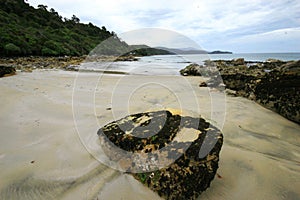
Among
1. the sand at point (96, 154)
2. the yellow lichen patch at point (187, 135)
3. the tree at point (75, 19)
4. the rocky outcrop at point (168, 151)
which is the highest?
the tree at point (75, 19)

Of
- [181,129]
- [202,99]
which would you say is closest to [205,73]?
[202,99]

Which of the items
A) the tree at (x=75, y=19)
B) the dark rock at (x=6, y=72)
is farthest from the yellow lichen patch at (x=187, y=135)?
the tree at (x=75, y=19)

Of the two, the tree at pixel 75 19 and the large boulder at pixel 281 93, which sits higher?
the tree at pixel 75 19

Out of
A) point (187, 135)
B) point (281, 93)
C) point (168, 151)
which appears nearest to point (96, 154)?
point (168, 151)

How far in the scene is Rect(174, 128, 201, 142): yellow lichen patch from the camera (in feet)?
5.84

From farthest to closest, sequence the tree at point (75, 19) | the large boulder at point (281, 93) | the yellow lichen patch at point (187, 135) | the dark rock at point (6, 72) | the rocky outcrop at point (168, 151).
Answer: the tree at point (75, 19)
the dark rock at point (6, 72)
the large boulder at point (281, 93)
the yellow lichen patch at point (187, 135)
the rocky outcrop at point (168, 151)

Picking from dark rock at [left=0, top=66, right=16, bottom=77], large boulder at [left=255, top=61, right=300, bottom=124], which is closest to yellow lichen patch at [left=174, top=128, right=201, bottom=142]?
large boulder at [left=255, top=61, right=300, bottom=124]

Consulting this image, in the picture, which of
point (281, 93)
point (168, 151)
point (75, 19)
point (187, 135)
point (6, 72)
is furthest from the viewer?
point (75, 19)

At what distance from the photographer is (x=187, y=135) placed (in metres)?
1.84

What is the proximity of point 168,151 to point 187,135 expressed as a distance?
27cm

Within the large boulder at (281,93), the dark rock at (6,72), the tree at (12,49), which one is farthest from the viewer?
the tree at (12,49)

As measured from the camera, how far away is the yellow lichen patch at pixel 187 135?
178 centimetres

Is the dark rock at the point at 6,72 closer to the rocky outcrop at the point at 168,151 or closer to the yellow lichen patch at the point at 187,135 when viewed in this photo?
the rocky outcrop at the point at 168,151

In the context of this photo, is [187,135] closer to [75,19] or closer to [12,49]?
[12,49]
